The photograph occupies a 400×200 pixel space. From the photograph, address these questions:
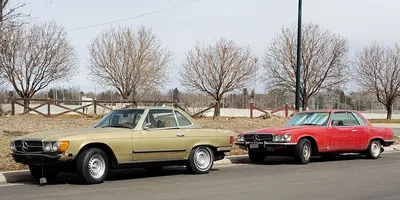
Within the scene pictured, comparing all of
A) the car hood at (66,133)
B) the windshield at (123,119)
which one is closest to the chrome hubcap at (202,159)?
the windshield at (123,119)

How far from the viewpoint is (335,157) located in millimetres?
16594

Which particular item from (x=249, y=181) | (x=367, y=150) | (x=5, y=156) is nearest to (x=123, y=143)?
(x=249, y=181)

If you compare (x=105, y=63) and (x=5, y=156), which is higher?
(x=105, y=63)

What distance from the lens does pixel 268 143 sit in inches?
545

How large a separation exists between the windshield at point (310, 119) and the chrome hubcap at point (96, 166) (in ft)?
22.3

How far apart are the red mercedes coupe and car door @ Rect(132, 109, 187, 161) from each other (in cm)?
309

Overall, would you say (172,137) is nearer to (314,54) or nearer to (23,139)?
(23,139)

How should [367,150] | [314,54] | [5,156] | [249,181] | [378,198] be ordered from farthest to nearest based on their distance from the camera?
[314,54] < [367,150] < [5,156] < [249,181] < [378,198]

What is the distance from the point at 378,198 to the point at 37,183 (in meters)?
6.35

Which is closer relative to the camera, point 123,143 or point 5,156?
point 123,143

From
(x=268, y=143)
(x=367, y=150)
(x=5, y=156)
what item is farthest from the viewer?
(x=367, y=150)

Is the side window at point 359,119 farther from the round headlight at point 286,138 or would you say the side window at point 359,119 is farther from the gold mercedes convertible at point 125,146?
the gold mercedes convertible at point 125,146

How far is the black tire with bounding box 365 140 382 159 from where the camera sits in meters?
15.8

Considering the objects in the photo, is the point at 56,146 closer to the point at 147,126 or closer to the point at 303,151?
the point at 147,126
